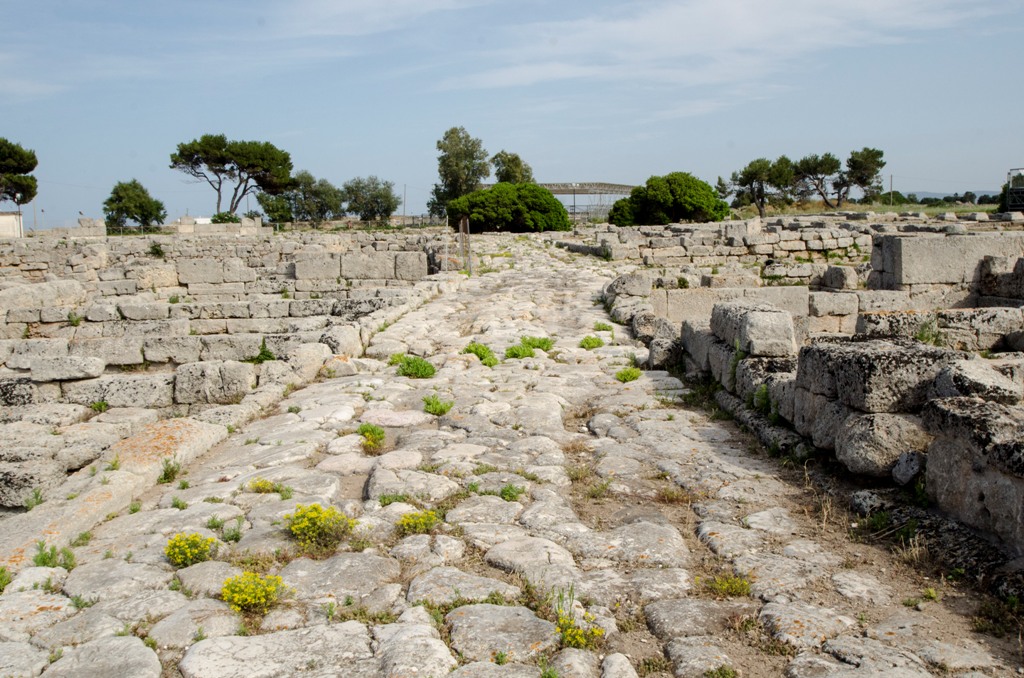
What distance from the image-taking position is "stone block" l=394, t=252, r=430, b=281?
18453mm

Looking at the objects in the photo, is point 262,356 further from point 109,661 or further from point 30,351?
point 109,661

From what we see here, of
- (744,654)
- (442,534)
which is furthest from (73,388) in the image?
(744,654)

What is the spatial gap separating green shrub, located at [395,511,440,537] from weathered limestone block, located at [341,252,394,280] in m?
14.4

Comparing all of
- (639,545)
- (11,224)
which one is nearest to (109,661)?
(639,545)

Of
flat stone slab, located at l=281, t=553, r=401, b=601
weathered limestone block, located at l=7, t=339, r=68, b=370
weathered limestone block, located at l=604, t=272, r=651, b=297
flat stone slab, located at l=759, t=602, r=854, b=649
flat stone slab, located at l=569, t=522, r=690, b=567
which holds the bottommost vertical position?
flat stone slab, located at l=759, t=602, r=854, b=649

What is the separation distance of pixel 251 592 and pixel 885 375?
12.7ft

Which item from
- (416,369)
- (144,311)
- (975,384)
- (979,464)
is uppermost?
(144,311)

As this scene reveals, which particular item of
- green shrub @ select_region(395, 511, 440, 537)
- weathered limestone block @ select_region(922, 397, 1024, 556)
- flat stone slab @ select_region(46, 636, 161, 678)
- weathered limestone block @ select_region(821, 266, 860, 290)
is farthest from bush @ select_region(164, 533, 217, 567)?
weathered limestone block @ select_region(821, 266, 860, 290)

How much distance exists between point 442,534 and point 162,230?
3947 centimetres

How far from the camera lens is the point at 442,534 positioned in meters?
4.31

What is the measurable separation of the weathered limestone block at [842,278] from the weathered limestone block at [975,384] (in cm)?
898

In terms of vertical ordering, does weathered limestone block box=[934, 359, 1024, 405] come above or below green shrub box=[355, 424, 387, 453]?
above

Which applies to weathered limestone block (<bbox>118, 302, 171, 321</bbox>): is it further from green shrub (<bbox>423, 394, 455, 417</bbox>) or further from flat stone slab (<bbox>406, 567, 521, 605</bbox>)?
flat stone slab (<bbox>406, 567, 521, 605</bbox>)

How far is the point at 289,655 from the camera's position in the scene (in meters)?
3.10
